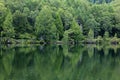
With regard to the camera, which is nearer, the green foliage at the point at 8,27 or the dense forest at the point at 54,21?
the green foliage at the point at 8,27

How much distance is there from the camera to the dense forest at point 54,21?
69.5 metres

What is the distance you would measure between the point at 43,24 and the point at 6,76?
54.1m

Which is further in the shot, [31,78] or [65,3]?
[65,3]

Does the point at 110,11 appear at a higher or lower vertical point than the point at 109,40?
higher

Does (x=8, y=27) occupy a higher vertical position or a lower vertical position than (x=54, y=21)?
lower

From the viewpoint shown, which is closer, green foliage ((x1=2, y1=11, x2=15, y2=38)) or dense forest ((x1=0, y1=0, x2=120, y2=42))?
green foliage ((x1=2, y1=11, x2=15, y2=38))

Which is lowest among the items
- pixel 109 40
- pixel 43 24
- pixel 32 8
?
pixel 109 40

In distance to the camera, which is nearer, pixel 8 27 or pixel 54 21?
pixel 8 27

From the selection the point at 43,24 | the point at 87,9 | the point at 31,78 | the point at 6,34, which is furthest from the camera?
the point at 87,9

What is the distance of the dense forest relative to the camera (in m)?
69.5

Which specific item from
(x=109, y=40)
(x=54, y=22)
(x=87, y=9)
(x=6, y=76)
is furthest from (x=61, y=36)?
(x=6, y=76)

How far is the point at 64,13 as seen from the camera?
273 ft

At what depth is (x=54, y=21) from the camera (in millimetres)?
76438

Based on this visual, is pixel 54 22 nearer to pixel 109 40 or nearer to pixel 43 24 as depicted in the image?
pixel 43 24
